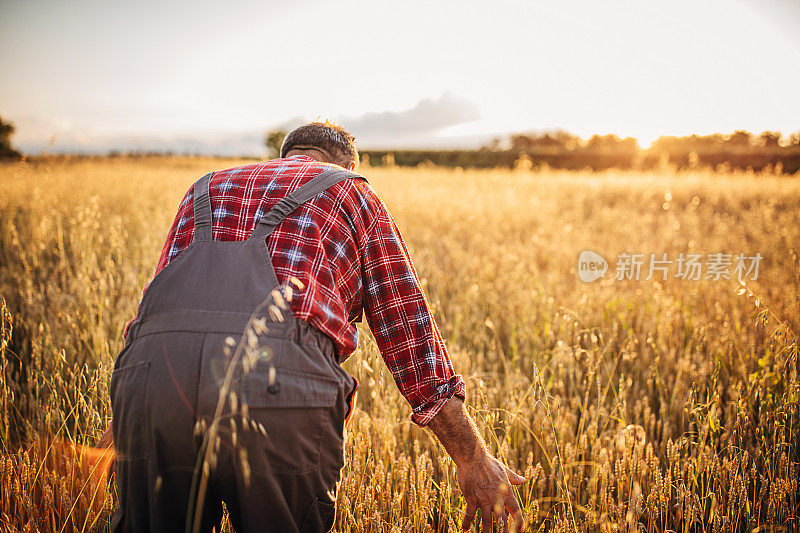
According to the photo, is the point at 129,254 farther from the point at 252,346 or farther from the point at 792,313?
the point at 792,313

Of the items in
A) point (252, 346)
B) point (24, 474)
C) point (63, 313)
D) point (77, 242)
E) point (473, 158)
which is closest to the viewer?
point (252, 346)

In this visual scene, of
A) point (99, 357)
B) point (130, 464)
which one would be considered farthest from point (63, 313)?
point (130, 464)

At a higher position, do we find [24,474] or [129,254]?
[129,254]

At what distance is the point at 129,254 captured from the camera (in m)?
4.54

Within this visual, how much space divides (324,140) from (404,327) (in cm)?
76

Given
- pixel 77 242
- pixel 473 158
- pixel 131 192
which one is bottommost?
pixel 77 242

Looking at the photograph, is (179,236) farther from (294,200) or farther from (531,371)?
(531,371)

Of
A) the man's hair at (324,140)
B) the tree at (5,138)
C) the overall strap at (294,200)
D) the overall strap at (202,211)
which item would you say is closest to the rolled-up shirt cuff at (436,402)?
the overall strap at (294,200)

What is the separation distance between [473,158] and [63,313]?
99.0 feet

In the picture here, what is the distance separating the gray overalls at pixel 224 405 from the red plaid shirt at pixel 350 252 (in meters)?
0.10

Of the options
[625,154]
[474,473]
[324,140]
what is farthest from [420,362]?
[625,154]

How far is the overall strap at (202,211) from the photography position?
122cm

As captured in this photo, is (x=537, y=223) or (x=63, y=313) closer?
(x=63, y=313)

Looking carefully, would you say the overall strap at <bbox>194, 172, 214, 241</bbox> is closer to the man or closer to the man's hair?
the man
